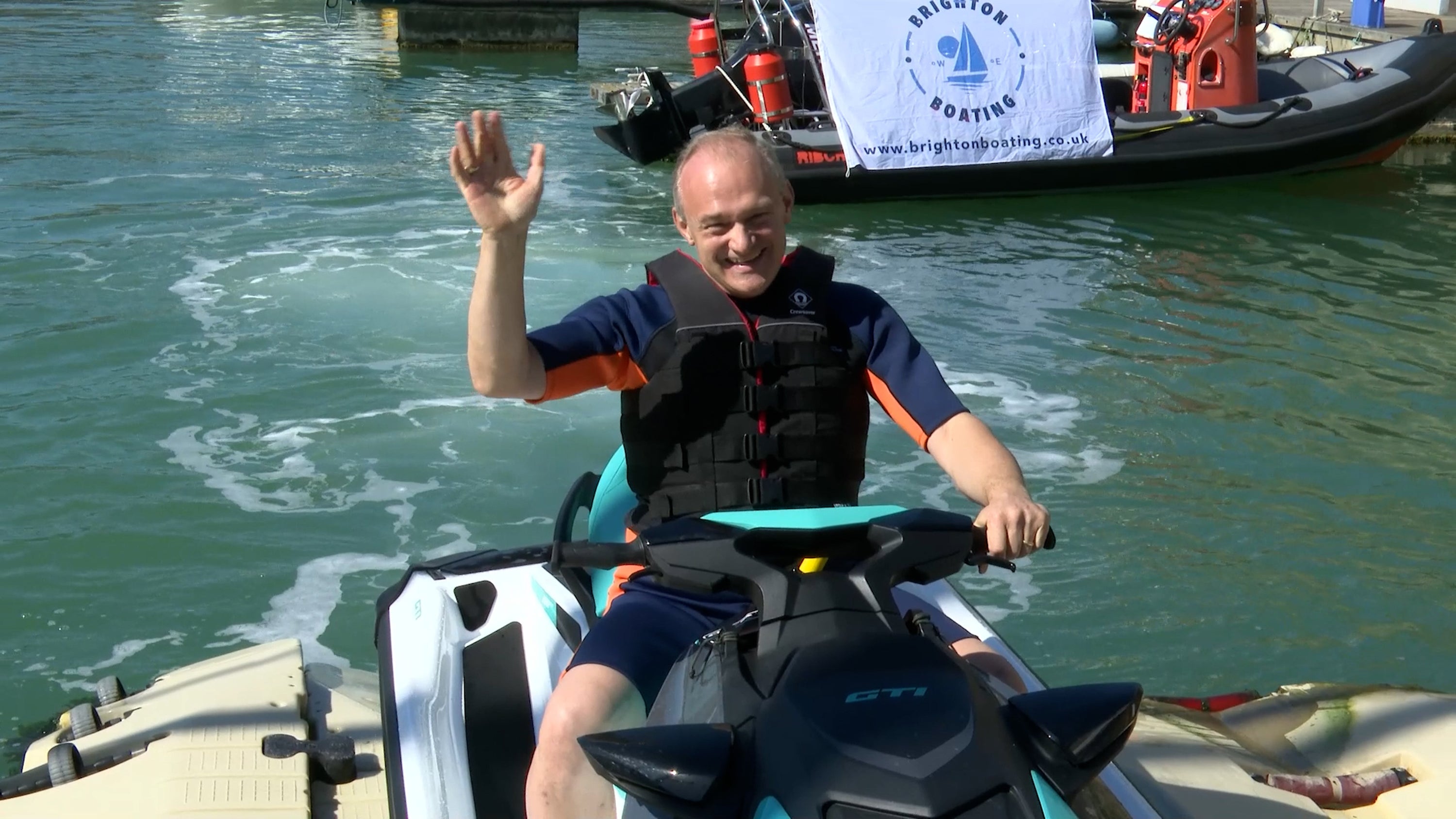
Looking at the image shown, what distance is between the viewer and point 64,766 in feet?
8.96

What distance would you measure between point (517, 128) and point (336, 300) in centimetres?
650

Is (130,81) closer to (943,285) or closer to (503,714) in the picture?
(943,285)

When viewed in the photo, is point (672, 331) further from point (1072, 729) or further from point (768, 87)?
point (768, 87)

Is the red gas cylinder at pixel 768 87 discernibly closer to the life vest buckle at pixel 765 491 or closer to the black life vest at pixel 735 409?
the black life vest at pixel 735 409

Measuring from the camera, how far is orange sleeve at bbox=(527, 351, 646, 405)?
2463mm

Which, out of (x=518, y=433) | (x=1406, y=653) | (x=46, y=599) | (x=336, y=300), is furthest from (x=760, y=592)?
(x=336, y=300)

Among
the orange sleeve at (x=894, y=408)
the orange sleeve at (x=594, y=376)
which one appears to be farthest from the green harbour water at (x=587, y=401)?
the orange sleeve at (x=594, y=376)

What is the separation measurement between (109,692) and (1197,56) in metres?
10.2

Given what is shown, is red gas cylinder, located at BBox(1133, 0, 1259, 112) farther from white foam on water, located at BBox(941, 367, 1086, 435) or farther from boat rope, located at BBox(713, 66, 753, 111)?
white foam on water, located at BBox(941, 367, 1086, 435)

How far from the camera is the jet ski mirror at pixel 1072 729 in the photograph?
1.64 metres

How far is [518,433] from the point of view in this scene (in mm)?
6055

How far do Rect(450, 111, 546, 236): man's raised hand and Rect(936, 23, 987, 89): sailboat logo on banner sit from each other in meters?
8.75

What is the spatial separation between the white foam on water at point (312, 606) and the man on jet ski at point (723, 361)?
2026 mm

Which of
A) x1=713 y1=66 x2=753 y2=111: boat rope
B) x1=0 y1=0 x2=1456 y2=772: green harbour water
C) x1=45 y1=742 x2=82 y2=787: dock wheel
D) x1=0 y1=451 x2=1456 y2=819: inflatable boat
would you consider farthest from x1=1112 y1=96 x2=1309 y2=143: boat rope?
x1=45 y1=742 x2=82 y2=787: dock wheel
